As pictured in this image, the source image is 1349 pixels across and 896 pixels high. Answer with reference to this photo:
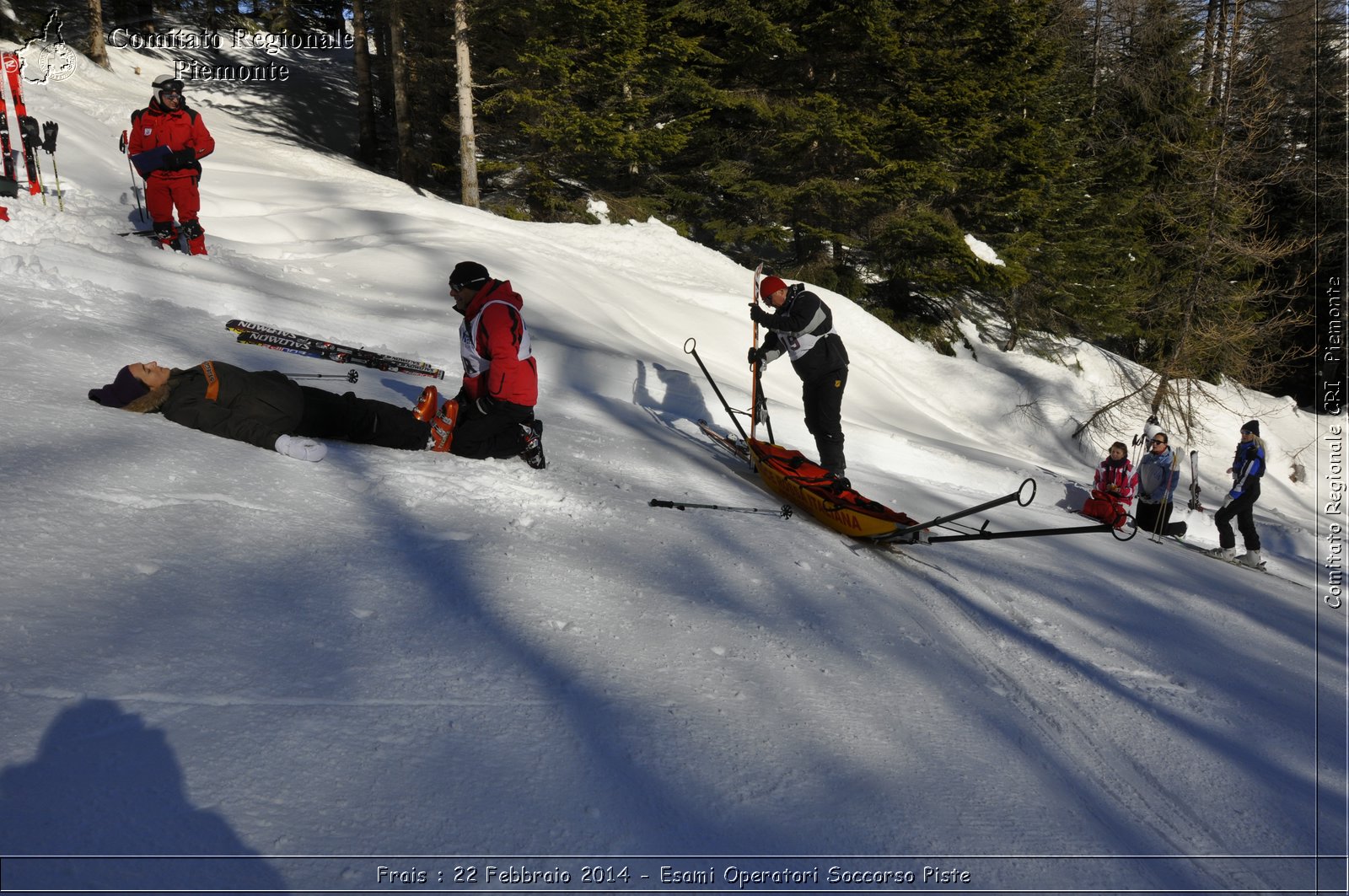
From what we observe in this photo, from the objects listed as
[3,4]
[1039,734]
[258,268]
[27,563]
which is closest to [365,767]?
[27,563]

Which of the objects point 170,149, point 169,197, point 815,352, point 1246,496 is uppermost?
point 170,149

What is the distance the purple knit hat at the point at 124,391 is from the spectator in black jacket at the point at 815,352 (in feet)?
15.0

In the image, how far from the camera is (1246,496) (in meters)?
9.17

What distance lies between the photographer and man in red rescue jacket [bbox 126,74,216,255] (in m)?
8.46

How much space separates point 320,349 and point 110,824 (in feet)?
18.3

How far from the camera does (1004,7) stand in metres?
18.2

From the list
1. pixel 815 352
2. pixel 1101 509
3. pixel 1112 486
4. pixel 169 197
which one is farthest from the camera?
pixel 1112 486

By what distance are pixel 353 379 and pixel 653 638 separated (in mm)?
3915

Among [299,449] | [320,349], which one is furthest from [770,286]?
[299,449]

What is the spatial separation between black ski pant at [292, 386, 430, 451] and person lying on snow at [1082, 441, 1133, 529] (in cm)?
734

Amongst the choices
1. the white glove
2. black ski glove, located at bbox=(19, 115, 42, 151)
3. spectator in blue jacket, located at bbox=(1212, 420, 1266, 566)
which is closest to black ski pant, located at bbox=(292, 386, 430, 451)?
the white glove

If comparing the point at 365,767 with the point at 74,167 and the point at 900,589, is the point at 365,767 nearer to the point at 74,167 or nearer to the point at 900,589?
the point at 900,589

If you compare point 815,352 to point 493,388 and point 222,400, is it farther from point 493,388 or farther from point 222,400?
point 222,400

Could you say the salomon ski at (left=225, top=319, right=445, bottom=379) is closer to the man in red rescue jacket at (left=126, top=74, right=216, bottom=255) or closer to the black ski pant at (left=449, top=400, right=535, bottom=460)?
the black ski pant at (left=449, top=400, right=535, bottom=460)
